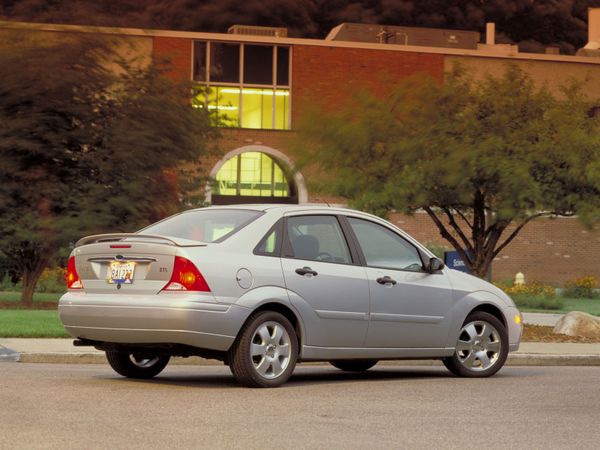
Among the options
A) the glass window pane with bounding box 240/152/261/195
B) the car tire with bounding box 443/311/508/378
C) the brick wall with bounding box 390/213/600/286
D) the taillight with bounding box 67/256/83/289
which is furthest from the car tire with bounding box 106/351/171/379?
the brick wall with bounding box 390/213/600/286

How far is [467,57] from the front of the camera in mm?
61562

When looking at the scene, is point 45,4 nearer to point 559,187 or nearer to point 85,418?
point 559,187

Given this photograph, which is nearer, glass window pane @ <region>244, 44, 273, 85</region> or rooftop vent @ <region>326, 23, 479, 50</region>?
glass window pane @ <region>244, 44, 273, 85</region>

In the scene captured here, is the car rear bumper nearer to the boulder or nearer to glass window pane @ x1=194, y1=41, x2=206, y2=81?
the boulder

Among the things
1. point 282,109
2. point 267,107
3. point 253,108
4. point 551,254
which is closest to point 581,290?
point 551,254

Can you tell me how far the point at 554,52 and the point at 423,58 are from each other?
1265 cm

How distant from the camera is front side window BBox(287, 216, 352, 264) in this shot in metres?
12.5

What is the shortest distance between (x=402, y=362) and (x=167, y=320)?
5.74m

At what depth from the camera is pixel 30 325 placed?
20719 millimetres

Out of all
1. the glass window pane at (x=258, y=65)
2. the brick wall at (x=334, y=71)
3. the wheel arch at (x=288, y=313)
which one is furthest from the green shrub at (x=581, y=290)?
the wheel arch at (x=288, y=313)

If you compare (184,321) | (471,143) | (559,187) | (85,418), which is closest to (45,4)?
(471,143)

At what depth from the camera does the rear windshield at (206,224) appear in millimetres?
12102

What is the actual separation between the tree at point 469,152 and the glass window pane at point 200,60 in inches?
1465

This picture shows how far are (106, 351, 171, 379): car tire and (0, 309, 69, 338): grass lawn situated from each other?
234 inches
